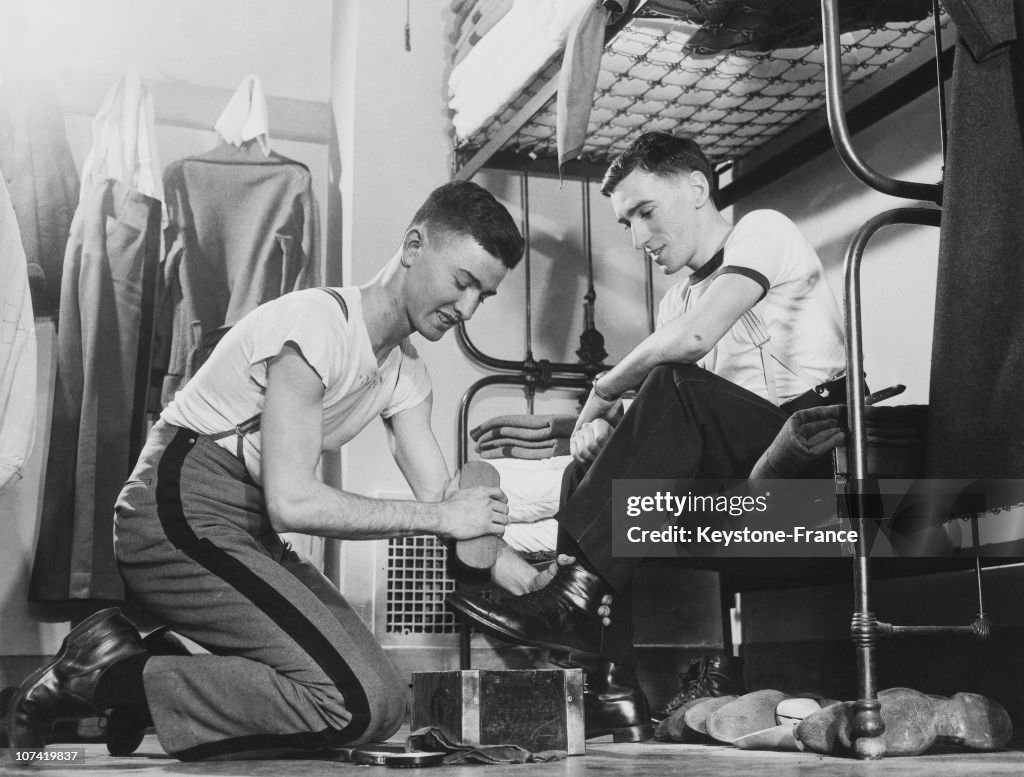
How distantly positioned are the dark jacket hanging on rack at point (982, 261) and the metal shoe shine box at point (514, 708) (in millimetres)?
617

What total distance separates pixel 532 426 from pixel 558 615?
103cm

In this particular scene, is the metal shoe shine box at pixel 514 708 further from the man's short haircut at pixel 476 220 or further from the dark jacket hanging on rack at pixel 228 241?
the dark jacket hanging on rack at pixel 228 241

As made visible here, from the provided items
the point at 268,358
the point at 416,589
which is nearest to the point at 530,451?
the point at 416,589

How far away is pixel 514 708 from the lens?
155cm

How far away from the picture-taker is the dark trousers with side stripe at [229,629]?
5.09 ft

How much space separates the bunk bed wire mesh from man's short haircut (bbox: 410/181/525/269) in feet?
2.69

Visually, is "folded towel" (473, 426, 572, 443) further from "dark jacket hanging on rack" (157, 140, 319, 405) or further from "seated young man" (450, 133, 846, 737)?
"dark jacket hanging on rack" (157, 140, 319, 405)

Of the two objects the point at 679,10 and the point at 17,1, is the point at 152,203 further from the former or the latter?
the point at 679,10

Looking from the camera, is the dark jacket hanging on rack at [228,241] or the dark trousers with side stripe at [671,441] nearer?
the dark trousers with side stripe at [671,441]

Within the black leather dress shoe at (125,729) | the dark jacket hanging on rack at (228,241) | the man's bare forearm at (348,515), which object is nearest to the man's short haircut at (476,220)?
the man's bare forearm at (348,515)

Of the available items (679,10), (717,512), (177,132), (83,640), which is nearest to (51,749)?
(83,640)

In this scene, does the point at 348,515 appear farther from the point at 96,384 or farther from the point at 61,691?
the point at 96,384

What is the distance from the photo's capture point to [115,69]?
3264mm

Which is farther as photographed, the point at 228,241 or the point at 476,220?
the point at 228,241
